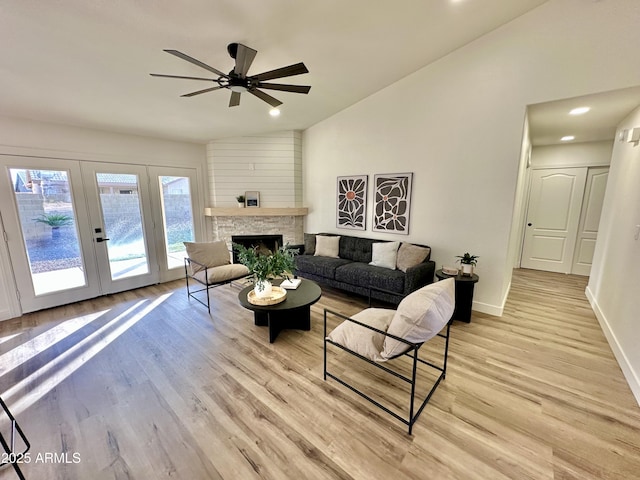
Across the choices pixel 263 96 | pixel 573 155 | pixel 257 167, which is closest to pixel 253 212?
pixel 257 167

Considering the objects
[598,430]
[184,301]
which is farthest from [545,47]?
[184,301]

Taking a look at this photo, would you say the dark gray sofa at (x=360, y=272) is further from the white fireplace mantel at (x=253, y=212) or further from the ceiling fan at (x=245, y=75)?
the ceiling fan at (x=245, y=75)

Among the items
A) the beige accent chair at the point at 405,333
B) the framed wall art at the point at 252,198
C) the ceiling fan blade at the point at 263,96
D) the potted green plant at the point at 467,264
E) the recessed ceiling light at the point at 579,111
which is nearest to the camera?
the beige accent chair at the point at 405,333

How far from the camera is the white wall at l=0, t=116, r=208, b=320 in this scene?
3.12 meters

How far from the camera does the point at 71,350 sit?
2.57 m

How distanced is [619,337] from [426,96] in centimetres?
335

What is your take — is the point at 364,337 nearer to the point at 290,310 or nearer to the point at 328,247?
the point at 290,310

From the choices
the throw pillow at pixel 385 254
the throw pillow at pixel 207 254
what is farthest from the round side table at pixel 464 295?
the throw pillow at pixel 207 254

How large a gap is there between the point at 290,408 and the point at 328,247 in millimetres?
2859

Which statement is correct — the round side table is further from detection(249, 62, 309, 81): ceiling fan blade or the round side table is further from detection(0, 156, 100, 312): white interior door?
detection(0, 156, 100, 312): white interior door

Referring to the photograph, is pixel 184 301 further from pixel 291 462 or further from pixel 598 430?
pixel 598 430

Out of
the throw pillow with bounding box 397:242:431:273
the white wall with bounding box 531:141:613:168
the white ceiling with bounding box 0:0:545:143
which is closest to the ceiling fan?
the white ceiling with bounding box 0:0:545:143

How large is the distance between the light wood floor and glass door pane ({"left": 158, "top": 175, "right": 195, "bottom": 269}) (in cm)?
185

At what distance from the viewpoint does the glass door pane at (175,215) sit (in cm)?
454
